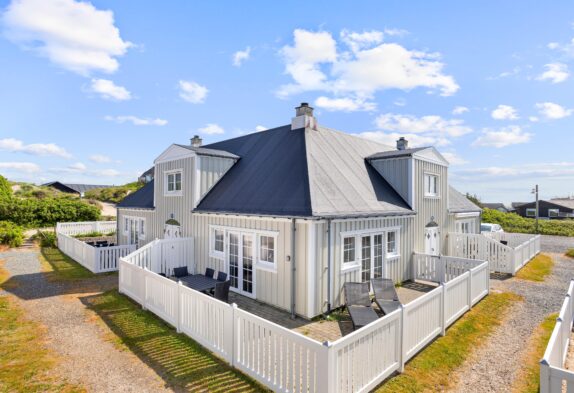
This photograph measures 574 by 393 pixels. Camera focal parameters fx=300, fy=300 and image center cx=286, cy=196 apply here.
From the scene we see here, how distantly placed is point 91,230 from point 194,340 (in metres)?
21.8

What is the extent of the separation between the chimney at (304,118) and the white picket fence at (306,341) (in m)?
8.15

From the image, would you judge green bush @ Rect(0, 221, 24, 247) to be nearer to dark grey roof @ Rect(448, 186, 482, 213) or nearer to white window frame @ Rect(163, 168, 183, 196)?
white window frame @ Rect(163, 168, 183, 196)

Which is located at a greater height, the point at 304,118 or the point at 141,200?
the point at 304,118

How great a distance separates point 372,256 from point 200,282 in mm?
5927

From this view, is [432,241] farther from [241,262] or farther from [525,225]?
[525,225]

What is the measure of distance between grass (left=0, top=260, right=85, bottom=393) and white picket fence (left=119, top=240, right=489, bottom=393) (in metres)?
2.50

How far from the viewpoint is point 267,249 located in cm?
950

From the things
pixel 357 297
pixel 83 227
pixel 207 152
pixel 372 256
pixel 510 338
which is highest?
pixel 207 152

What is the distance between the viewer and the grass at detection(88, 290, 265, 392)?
18.0 ft

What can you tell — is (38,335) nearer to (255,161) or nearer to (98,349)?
(98,349)

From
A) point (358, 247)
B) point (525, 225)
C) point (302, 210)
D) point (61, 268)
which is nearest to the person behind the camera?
point (302, 210)

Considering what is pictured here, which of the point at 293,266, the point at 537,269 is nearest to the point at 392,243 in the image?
the point at 293,266

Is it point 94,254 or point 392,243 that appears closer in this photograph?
point 392,243

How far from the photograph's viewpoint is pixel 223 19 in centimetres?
1050
